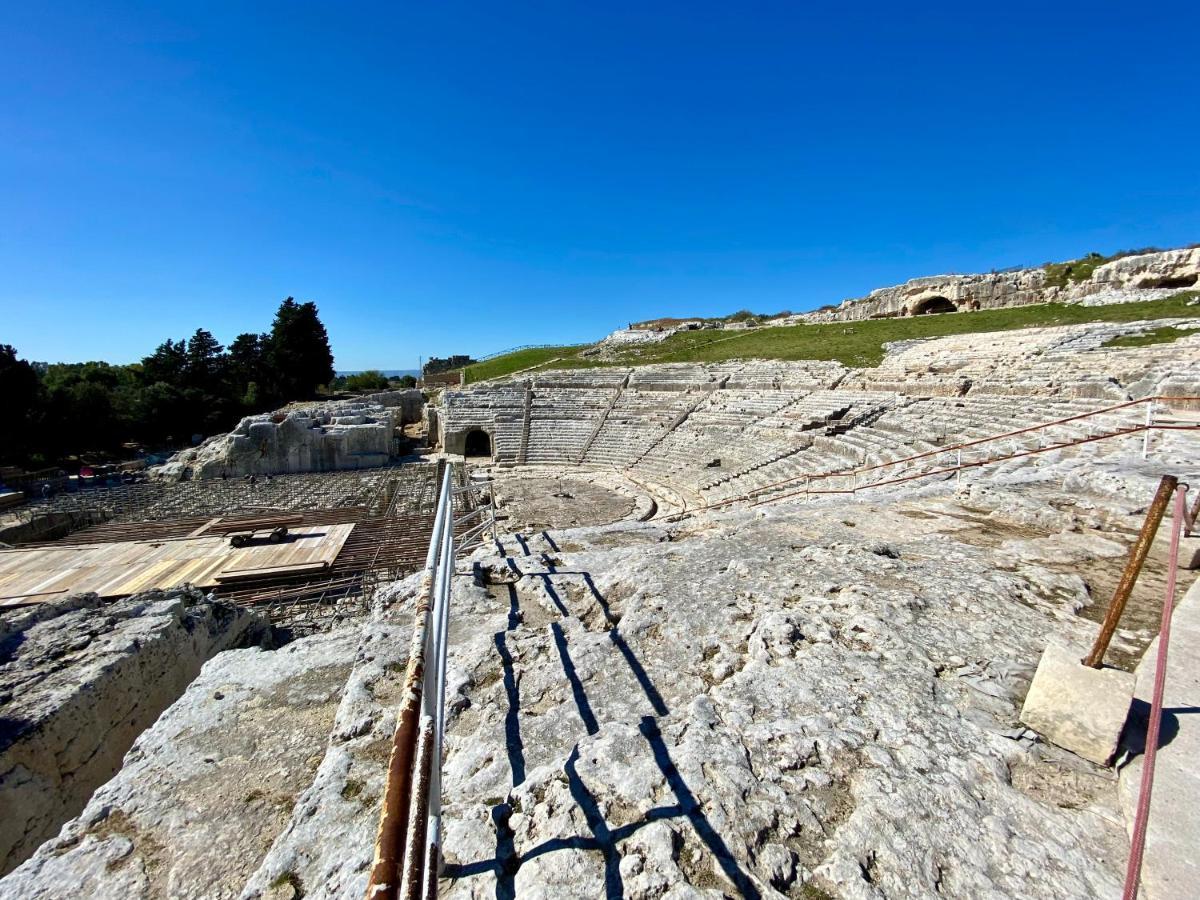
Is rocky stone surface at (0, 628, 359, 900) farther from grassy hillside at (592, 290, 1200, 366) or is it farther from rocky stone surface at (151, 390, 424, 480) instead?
grassy hillside at (592, 290, 1200, 366)

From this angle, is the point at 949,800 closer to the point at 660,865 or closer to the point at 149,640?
the point at 660,865

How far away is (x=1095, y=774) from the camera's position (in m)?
2.01

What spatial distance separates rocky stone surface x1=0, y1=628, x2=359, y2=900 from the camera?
203cm

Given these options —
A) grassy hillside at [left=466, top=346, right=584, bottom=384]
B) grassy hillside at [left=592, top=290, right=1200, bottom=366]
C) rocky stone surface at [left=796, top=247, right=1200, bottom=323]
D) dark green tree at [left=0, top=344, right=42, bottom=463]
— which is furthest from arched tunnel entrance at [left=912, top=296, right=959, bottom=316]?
dark green tree at [left=0, top=344, right=42, bottom=463]

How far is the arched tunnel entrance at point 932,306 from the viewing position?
3544cm

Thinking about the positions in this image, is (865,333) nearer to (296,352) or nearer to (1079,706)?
(1079,706)

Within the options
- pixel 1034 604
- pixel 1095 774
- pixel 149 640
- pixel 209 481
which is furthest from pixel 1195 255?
pixel 209 481

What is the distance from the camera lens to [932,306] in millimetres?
36500

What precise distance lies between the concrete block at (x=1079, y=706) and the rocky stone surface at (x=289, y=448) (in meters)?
25.0

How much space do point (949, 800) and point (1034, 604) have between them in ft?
6.93

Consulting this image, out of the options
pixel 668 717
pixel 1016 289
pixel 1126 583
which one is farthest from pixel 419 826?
pixel 1016 289

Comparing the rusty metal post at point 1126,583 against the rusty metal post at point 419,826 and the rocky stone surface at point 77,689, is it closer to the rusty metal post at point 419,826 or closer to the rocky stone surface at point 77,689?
the rusty metal post at point 419,826

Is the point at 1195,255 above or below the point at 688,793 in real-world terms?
above

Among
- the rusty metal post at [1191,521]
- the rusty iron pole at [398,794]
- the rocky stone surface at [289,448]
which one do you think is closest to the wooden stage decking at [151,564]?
the rocky stone surface at [289,448]
